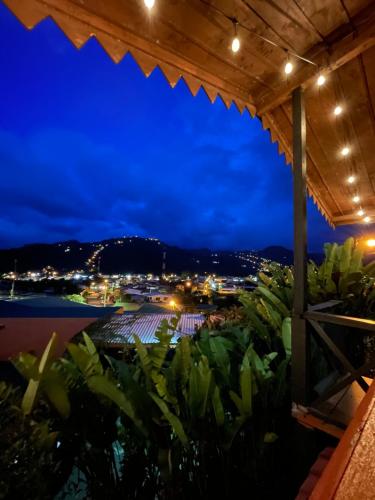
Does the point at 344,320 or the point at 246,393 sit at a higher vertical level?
the point at 344,320

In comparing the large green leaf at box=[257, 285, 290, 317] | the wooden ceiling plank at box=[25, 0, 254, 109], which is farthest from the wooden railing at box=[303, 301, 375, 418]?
the wooden ceiling plank at box=[25, 0, 254, 109]

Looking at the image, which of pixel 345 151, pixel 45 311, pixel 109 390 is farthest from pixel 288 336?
pixel 45 311

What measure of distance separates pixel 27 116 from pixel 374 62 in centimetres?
12281

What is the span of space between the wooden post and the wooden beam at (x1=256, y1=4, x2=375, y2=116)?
109mm

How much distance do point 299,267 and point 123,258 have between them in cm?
6881

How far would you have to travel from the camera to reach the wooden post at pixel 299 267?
70.5 inches

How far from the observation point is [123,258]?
6812 centimetres

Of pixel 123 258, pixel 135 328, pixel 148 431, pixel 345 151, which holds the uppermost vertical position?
pixel 123 258

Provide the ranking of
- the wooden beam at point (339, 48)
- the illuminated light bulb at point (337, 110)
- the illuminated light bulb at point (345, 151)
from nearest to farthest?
the wooden beam at point (339, 48) < the illuminated light bulb at point (337, 110) < the illuminated light bulb at point (345, 151)

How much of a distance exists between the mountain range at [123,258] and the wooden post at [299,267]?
47.6m

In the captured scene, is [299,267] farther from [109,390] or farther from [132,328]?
[132,328]

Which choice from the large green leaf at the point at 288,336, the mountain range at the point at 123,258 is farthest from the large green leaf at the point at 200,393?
the mountain range at the point at 123,258

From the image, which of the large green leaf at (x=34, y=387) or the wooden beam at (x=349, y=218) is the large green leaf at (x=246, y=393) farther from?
the wooden beam at (x=349, y=218)

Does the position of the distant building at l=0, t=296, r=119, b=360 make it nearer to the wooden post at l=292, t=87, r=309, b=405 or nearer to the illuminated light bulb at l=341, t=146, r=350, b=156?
the wooden post at l=292, t=87, r=309, b=405
